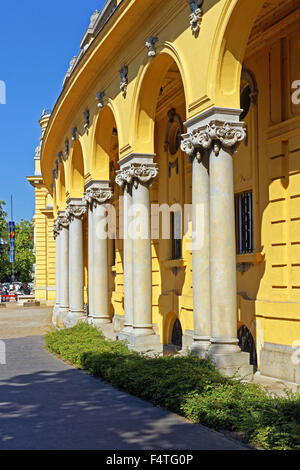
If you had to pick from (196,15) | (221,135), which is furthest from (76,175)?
(221,135)

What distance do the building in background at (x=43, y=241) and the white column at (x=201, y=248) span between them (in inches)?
1249

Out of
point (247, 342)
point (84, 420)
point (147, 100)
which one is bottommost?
point (84, 420)

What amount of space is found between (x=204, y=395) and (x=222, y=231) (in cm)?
315

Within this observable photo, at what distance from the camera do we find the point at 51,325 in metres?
27.0

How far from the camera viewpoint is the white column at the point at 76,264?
2253 centimetres

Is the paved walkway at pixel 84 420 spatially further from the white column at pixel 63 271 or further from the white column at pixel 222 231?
the white column at pixel 63 271

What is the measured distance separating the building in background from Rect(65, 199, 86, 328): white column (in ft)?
66.0

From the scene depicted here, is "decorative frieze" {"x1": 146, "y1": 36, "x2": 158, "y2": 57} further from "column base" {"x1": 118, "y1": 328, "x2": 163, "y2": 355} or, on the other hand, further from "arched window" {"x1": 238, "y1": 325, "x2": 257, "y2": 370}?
"column base" {"x1": 118, "y1": 328, "x2": 163, "y2": 355}

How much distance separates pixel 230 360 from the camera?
35.0 feet

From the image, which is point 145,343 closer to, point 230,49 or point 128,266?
point 128,266
